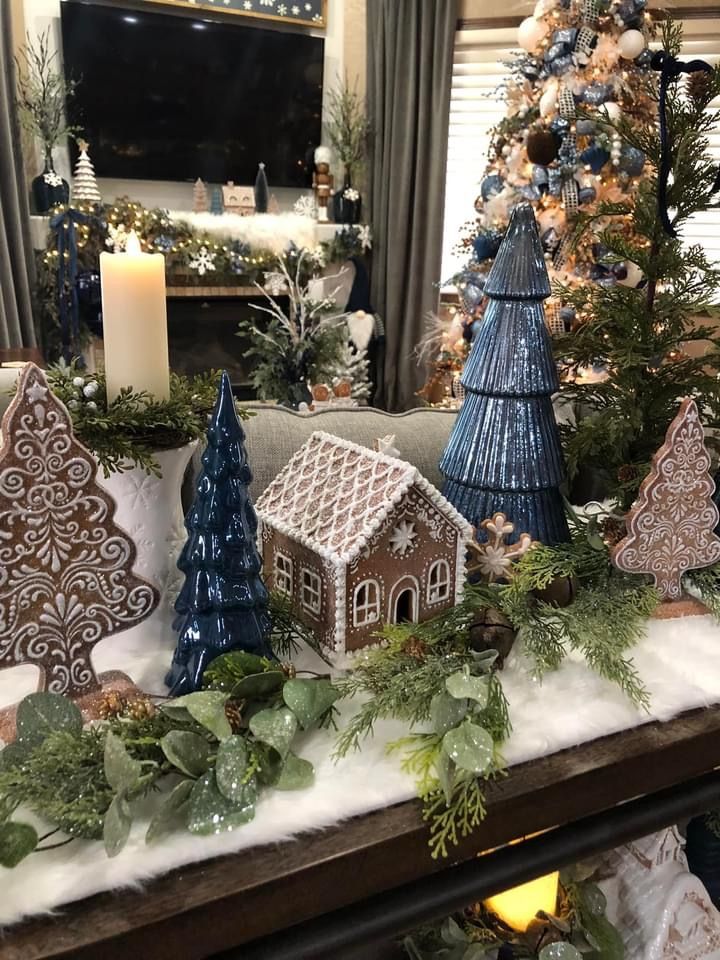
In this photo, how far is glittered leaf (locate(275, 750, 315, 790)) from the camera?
1.86 feet

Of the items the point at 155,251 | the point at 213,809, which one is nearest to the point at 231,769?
the point at 213,809

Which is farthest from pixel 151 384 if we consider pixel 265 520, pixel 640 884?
pixel 640 884

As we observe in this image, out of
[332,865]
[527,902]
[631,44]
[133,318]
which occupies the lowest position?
[527,902]

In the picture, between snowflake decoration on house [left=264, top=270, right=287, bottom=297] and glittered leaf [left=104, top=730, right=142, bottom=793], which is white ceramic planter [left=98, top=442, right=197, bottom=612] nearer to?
glittered leaf [left=104, top=730, right=142, bottom=793]

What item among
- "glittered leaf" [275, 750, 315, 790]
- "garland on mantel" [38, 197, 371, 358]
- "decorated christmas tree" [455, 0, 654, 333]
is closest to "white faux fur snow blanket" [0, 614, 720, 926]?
"glittered leaf" [275, 750, 315, 790]

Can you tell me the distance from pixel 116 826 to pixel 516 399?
58 cm

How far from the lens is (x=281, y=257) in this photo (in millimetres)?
4141

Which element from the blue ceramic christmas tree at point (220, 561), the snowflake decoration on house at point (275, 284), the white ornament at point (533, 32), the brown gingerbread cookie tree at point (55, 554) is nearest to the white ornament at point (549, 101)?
the white ornament at point (533, 32)

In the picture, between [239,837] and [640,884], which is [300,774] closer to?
[239,837]

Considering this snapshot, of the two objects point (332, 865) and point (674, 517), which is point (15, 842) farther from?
point (674, 517)

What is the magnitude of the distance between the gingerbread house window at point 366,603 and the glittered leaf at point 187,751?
7.7 inches

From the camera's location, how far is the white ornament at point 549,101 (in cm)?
249

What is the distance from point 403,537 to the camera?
0.71m

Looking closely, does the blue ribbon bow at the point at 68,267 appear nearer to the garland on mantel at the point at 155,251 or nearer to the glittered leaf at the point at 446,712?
the garland on mantel at the point at 155,251
